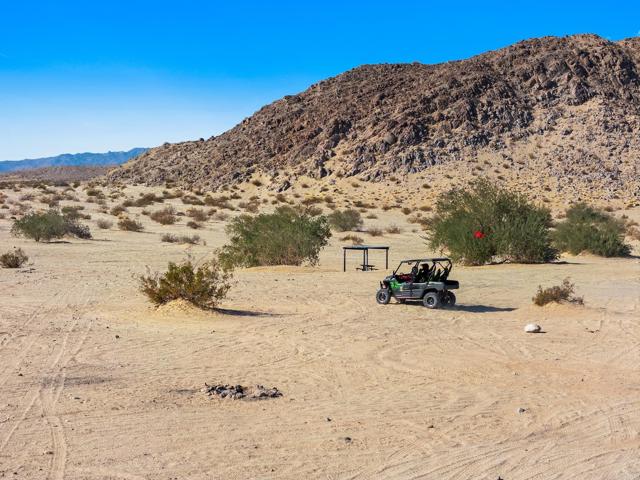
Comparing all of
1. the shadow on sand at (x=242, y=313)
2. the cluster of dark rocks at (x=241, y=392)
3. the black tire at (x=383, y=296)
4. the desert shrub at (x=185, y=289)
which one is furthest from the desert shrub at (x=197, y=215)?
the cluster of dark rocks at (x=241, y=392)

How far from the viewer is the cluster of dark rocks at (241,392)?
30.8 ft

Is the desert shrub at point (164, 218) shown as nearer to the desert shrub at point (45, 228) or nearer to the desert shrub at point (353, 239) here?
the desert shrub at point (45, 228)

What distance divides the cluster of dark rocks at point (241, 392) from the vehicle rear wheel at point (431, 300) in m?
7.69

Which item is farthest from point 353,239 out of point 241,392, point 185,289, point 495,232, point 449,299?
point 241,392

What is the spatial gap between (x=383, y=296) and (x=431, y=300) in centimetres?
116

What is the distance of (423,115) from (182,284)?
203 ft

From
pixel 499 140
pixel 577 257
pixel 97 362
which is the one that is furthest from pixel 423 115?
pixel 97 362

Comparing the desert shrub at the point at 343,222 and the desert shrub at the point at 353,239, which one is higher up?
the desert shrub at the point at 343,222

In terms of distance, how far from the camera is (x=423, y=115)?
7475cm

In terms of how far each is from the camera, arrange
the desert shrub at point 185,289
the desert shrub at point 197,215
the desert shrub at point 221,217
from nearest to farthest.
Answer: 1. the desert shrub at point 185,289
2. the desert shrub at point 197,215
3. the desert shrub at point 221,217

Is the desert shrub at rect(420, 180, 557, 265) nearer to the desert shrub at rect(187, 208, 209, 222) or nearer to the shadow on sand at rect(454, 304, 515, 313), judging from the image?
the shadow on sand at rect(454, 304, 515, 313)

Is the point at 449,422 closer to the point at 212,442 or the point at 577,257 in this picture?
the point at 212,442

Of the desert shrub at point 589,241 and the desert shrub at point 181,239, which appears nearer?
the desert shrub at point 589,241

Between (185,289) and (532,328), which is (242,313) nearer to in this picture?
(185,289)
